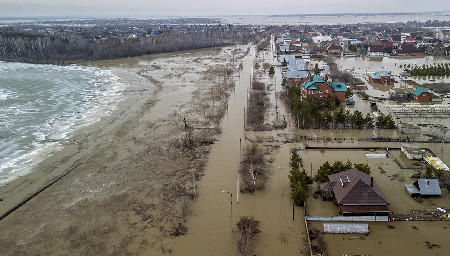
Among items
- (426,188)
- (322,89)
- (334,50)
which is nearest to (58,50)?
(334,50)

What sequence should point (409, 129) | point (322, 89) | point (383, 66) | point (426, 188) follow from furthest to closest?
point (383, 66) → point (322, 89) → point (409, 129) → point (426, 188)

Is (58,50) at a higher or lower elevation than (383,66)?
higher

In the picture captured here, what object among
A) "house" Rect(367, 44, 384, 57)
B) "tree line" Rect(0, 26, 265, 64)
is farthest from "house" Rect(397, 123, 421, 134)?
"tree line" Rect(0, 26, 265, 64)

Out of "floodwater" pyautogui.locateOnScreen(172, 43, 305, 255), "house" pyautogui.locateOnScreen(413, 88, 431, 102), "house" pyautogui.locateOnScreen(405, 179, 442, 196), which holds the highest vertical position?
"house" pyautogui.locateOnScreen(413, 88, 431, 102)

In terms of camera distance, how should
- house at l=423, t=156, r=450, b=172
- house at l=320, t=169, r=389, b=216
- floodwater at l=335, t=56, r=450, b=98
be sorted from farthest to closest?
floodwater at l=335, t=56, r=450, b=98 < house at l=423, t=156, r=450, b=172 < house at l=320, t=169, r=389, b=216

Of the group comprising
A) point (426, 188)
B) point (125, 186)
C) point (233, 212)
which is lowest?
point (233, 212)

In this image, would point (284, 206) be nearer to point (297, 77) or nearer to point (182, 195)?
point (182, 195)

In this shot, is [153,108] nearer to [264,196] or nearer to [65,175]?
[65,175]

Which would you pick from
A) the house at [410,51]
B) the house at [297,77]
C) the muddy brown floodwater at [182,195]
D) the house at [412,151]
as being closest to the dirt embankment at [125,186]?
the muddy brown floodwater at [182,195]

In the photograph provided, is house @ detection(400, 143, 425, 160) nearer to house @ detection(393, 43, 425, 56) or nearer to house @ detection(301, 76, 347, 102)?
house @ detection(301, 76, 347, 102)
